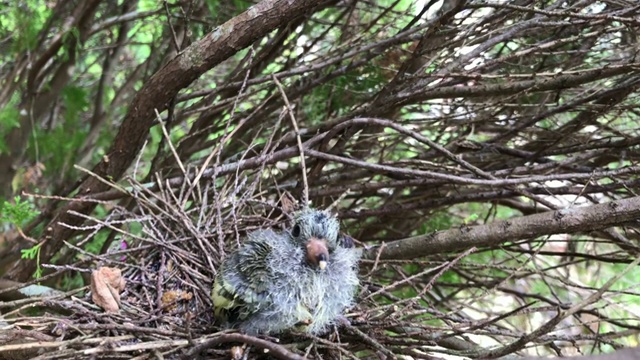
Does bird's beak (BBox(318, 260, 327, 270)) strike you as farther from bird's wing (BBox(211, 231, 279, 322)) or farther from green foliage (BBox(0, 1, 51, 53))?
green foliage (BBox(0, 1, 51, 53))

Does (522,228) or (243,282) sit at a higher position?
(243,282)

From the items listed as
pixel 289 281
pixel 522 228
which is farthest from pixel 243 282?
pixel 522 228

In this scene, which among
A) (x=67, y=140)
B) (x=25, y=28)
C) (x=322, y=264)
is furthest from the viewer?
(x=67, y=140)

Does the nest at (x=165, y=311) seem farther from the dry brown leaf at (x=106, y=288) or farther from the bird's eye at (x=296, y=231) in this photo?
the bird's eye at (x=296, y=231)

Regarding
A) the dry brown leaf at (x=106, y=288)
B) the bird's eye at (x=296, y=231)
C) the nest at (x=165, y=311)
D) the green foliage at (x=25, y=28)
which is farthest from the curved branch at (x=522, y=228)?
the green foliage at (x=25, y=28)

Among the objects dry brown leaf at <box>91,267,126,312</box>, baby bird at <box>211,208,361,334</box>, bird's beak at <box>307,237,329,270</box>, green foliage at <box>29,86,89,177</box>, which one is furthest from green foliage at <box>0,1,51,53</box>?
bird's beak at <box>307,237,329,270</box>

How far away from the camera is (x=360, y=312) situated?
1.39m

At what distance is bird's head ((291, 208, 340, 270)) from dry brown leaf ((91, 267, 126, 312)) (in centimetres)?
49

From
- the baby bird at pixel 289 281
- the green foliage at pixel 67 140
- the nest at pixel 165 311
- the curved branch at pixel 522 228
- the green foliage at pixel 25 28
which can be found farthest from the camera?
the green foliage at pixel 67 140

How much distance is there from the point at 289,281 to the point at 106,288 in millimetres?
484

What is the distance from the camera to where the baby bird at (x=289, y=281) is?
4.16 feet

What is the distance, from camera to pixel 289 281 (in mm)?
1297

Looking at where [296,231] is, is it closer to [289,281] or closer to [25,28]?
[289,281]

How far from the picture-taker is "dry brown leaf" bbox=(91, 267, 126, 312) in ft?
4.38
